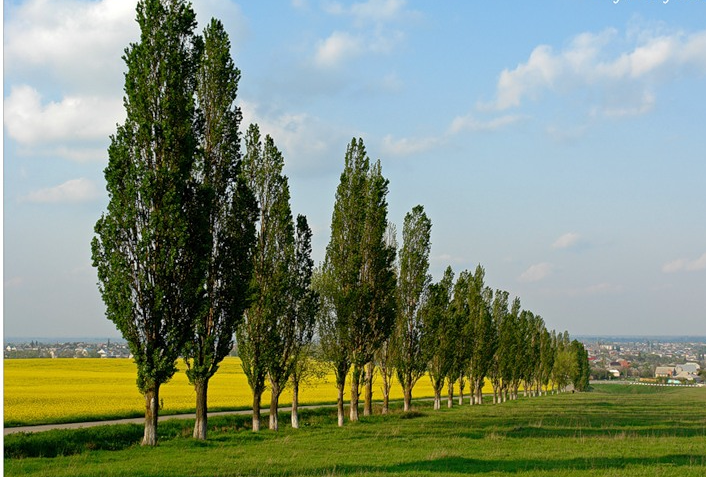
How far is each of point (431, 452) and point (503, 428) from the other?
44.3 feet

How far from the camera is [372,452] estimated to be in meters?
25.0

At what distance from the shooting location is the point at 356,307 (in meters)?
42.3

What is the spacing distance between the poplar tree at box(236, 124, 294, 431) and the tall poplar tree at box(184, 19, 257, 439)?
2.59 m

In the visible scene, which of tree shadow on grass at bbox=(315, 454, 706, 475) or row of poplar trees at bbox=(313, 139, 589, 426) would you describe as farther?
row of poplar trees at bbox=(313, 139, 589, 426)

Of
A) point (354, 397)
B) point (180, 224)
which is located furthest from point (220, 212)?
point (354, 397)

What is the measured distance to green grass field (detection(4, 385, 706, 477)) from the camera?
2041cm

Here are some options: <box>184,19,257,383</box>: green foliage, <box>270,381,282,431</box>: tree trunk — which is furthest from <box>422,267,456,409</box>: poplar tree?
<box>184,19,257,383</box>: green foliage

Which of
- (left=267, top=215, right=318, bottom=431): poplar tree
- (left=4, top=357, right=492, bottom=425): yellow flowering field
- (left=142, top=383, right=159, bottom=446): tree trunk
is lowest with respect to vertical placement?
(left=4, top=357, right=492, bottom=425): yellow flowering field

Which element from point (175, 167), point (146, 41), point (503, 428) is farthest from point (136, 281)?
point (503, 428)

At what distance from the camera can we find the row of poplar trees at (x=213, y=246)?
2673 centimetres

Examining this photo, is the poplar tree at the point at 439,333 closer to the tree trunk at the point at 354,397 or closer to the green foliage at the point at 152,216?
the tree trunk at the point at 354,397

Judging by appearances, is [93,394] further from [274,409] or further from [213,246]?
[213,246]

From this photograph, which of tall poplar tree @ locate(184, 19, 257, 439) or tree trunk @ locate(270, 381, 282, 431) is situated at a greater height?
tall poplar tree @ locate(184, 19, 257, 439)

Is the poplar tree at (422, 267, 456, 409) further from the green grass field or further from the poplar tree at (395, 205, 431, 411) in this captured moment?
the green grass field
